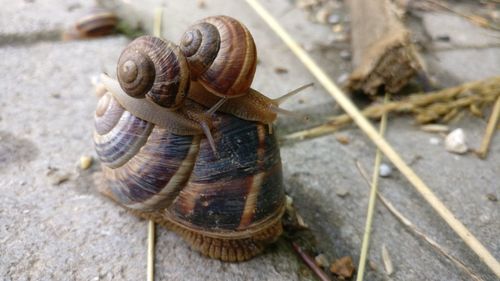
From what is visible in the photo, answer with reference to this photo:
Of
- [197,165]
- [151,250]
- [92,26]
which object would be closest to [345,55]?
[92,26]

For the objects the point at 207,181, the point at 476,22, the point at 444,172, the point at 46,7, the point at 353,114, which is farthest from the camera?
the point at 476,22

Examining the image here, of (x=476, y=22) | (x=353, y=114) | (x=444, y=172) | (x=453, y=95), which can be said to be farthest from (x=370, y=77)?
(x=476, y=22)

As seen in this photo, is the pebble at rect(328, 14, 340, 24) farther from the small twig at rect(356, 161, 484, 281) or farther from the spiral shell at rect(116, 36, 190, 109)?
the spiral shell at rect(116, 36, 190, 109)

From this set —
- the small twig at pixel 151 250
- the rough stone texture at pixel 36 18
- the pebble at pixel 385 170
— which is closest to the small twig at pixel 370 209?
the pebble at pixel 385 170

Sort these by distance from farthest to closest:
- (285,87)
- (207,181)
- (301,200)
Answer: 1. (285,87)
2. (301,200)
3. (207,181)

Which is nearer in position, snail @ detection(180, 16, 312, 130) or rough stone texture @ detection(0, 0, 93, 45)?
snail @ detection(180, 16, 312, 130)

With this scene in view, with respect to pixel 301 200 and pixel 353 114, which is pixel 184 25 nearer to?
pixel 353 114

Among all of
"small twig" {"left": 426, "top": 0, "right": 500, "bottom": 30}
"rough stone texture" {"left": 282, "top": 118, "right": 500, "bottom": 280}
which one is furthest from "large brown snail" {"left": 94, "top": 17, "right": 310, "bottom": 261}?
"small twig" {"left": 426, "top": 0, "right": 500, "bottom": 30}

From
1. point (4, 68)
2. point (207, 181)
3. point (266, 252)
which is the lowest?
point (266, 252)
